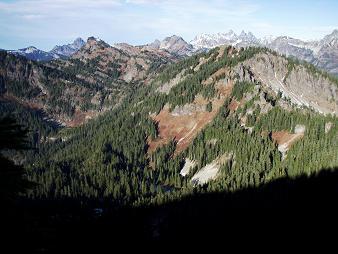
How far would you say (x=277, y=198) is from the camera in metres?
145

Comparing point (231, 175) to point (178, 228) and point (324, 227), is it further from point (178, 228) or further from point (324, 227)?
point (324, 227)

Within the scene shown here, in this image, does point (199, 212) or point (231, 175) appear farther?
point (231, 175)

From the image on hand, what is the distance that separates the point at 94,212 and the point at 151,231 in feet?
149

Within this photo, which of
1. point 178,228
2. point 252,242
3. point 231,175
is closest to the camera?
point 252,242

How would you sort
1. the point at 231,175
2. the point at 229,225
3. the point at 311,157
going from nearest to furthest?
the point at 229,225 < the point at 311,157 < the point at 231,175

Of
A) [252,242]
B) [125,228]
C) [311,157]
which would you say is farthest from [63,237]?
[311,157]

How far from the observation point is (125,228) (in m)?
166

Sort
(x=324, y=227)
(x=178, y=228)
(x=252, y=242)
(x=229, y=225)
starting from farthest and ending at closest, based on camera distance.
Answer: (x=178, y=228)
(x=229, y=225)
(x=252, y=242)
(x=324, y=227)

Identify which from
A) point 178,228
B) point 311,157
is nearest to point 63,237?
point 178,228

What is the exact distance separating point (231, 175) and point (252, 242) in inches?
2775

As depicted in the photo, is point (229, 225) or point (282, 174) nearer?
point (229, 225)

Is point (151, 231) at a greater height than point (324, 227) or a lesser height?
lesser

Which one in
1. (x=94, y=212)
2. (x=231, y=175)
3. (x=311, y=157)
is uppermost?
(x=311, y=157)

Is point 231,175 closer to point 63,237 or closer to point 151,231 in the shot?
point 151,231
